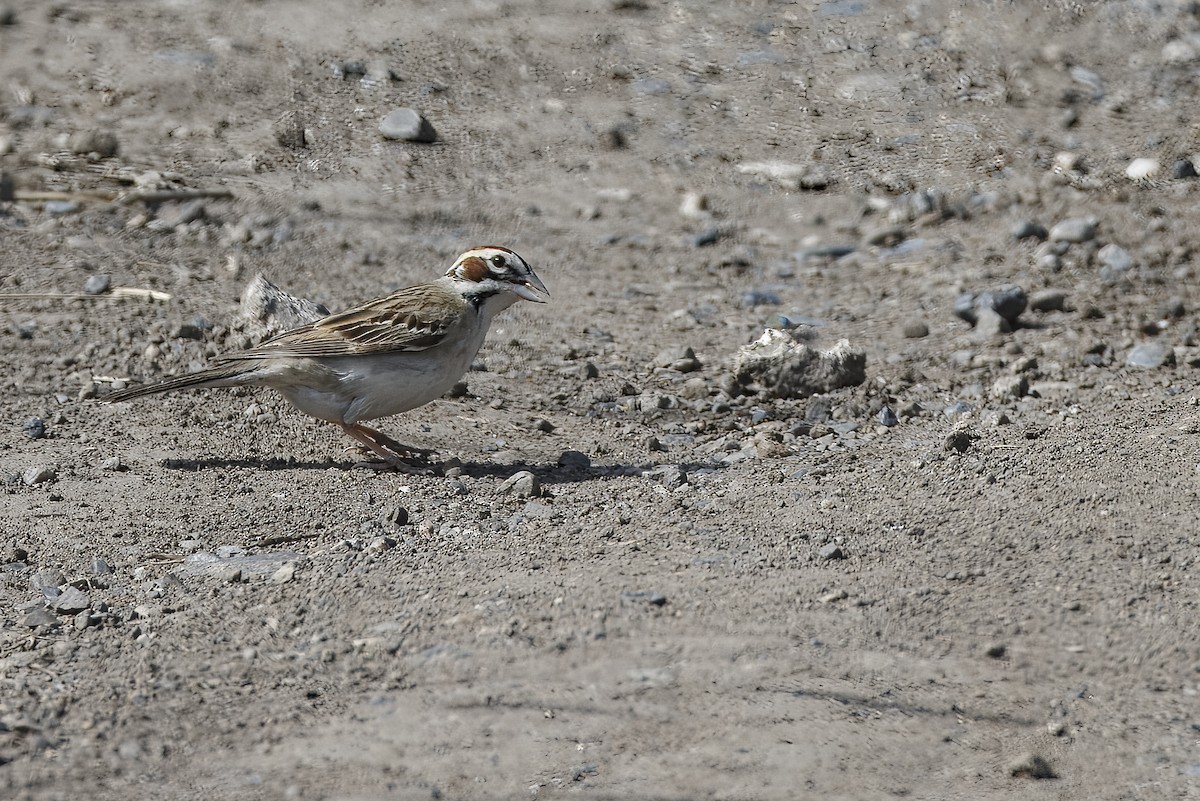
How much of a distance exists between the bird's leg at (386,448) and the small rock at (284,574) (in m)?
1.37

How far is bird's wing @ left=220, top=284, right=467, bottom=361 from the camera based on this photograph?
6.96m

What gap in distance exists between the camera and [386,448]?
716 cm

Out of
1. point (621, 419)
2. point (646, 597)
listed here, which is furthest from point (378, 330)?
point (646, 597)

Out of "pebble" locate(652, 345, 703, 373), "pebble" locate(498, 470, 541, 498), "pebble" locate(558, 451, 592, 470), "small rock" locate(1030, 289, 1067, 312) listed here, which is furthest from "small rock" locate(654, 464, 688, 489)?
"small rock" locate(1030, 289, 1067, 312)

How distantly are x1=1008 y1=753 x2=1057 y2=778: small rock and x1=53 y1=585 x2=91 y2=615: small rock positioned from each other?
10.6 ft

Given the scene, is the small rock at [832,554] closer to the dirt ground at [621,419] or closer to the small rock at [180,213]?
the dirt ground at [621,419]

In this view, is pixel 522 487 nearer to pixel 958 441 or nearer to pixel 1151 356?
pixel 958 441

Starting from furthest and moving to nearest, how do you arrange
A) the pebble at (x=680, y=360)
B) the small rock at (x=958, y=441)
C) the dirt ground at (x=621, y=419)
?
the pebble at (x=680, y=360) → the small rock at (x=958, y=441) → the dirt ground at (x=621, y=419)

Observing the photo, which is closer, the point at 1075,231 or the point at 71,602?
the point at 71,602

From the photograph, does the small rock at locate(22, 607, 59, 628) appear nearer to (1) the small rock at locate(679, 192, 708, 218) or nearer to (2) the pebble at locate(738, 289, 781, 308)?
(2) the pebble at locate(738, 289, 781, 308)

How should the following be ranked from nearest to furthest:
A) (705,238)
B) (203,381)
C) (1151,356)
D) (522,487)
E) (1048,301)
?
(522,487) < (203,381) < (1151,356) < (1048,301) < (705,238)

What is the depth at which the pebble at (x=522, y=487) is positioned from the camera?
6453 mm

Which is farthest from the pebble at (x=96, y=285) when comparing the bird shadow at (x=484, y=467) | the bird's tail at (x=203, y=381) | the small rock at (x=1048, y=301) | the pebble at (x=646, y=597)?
the small rock at (x=1048, y=301)

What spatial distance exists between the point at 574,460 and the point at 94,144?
6.00m
